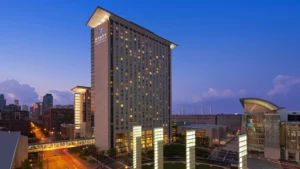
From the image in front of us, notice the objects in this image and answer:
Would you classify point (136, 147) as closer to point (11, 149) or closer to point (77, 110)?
point (11, 149)

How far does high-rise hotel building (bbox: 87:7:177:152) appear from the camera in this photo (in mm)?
77625

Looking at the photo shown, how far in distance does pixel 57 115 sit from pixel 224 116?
119m

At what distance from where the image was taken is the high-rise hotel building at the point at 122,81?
77625mm

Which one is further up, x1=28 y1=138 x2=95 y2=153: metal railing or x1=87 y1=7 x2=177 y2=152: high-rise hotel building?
x1=87 y1=7 x2=177 y2=152: high-rise hotel building

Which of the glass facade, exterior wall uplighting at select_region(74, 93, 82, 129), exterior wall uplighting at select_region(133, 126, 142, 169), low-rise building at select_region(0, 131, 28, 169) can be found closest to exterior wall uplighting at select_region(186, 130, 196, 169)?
exterior wall uplighting at select_region(133, 126, 142, 169)

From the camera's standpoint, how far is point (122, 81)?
268 feet

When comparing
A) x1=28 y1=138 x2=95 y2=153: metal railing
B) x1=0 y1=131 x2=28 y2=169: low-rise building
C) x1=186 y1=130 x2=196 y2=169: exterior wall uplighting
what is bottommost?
x1=28 y1=138 x2=95 y2=153: metal railing

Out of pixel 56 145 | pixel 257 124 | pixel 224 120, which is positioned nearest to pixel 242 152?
pixel 257 124

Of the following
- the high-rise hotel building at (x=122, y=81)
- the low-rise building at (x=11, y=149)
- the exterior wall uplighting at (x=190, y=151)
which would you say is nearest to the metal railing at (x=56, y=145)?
the low-rise building at (x=11, y=149)

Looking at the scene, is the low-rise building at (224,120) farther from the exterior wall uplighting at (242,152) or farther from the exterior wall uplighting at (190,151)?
the exterior wall uplighting at (242,152)

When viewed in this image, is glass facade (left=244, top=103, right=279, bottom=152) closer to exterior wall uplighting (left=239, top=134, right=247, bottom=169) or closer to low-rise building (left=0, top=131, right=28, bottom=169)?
exterior wall uplighting (left=239, top=134, right=247, bottom=169)

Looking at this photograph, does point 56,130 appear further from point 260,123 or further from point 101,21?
point 260,123

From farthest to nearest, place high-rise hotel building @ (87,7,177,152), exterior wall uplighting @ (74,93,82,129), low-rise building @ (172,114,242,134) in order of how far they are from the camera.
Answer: low-rise building @ (172,114,242,134) → exterior wall uplighting @ (74,93,82,129) → high-rise hotel building @ (87,7,177,152)

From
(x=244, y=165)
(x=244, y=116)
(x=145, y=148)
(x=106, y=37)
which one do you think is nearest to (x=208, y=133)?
(x=244, y=116)
